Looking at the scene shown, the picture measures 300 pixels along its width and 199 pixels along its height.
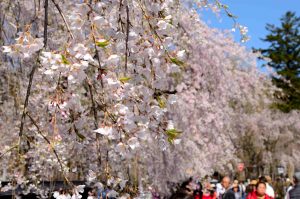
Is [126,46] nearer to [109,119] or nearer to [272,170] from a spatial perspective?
[109,119]

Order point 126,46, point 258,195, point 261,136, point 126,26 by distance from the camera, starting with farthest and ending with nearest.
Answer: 1. point 261,136
2. point 258,195
3. point 126,26
4. point 126,46

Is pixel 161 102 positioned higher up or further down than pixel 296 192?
higher up

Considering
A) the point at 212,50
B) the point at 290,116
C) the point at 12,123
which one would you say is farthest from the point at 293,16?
the point at 12,123

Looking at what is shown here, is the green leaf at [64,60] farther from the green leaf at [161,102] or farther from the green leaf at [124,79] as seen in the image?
the green leaf at [161,102]

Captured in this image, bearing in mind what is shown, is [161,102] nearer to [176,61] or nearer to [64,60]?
[176,61]

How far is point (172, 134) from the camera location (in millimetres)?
1852

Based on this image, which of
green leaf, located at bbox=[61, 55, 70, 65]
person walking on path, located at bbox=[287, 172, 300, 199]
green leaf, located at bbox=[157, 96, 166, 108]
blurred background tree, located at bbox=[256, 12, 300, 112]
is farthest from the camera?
blurred background tree, located at bbox=[256, 12, 300, 112]

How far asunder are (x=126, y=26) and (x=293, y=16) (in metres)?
38.5

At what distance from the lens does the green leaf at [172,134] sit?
185 centimetres

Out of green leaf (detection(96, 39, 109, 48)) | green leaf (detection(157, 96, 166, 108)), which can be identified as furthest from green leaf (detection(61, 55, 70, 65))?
green leaf (detection(157, 96, 166, 108))

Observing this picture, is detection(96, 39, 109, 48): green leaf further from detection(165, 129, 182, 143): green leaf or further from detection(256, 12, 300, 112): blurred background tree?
detection(256, 12, 300, 112): blurred background tree

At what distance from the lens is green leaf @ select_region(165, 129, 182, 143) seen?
6.06ft

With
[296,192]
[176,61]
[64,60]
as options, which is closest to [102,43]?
[64,60]

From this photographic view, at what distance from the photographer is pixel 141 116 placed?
6.15 ft
